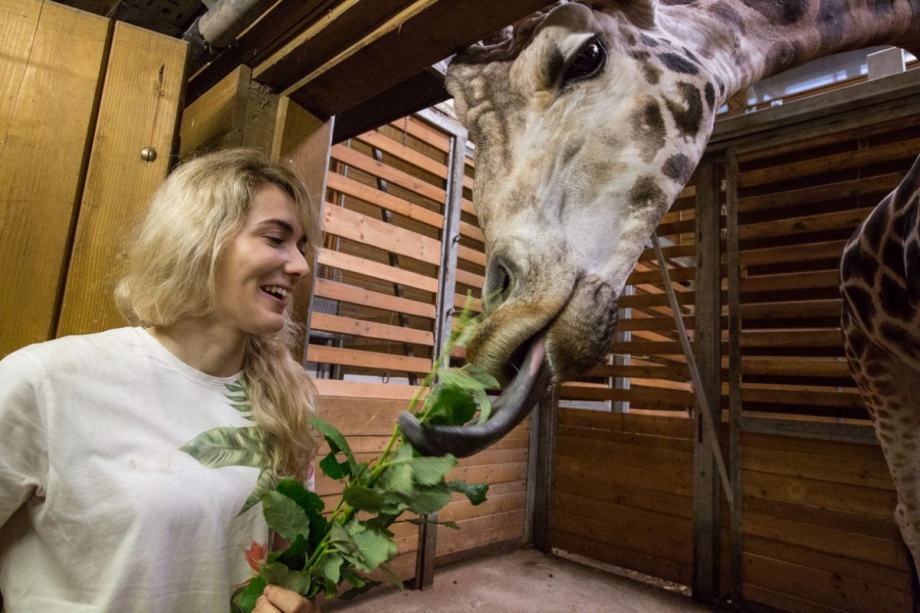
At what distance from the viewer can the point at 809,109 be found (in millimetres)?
4145

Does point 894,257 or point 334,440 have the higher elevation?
point 894,257

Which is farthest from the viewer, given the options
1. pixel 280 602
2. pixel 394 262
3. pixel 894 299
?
pixel 394 262

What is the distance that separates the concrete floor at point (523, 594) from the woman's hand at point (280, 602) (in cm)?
309

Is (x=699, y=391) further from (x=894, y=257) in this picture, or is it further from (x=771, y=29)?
(x=771, y=29)

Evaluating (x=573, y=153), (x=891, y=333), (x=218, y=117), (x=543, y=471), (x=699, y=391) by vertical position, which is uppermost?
(x=218, y=117)

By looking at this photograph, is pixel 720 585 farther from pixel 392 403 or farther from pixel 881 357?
pixel 392 403

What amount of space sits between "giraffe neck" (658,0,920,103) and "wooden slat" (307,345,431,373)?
2.61 m

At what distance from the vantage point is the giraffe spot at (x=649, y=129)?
134 cm

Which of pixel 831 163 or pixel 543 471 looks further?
pixel 543 471

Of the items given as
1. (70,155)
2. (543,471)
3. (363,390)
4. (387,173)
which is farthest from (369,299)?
(70,155)

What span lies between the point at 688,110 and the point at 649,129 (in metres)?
0.16

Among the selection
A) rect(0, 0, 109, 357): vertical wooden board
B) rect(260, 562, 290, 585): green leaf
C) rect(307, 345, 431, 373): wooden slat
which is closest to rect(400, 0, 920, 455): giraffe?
rect(260, 562, 290, 585): green leaf

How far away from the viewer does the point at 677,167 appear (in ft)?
4.51

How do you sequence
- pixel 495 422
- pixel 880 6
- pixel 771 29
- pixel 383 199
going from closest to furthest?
pixel 495 422, pixel 771 29, pixel 880 6, pixel 383 199
